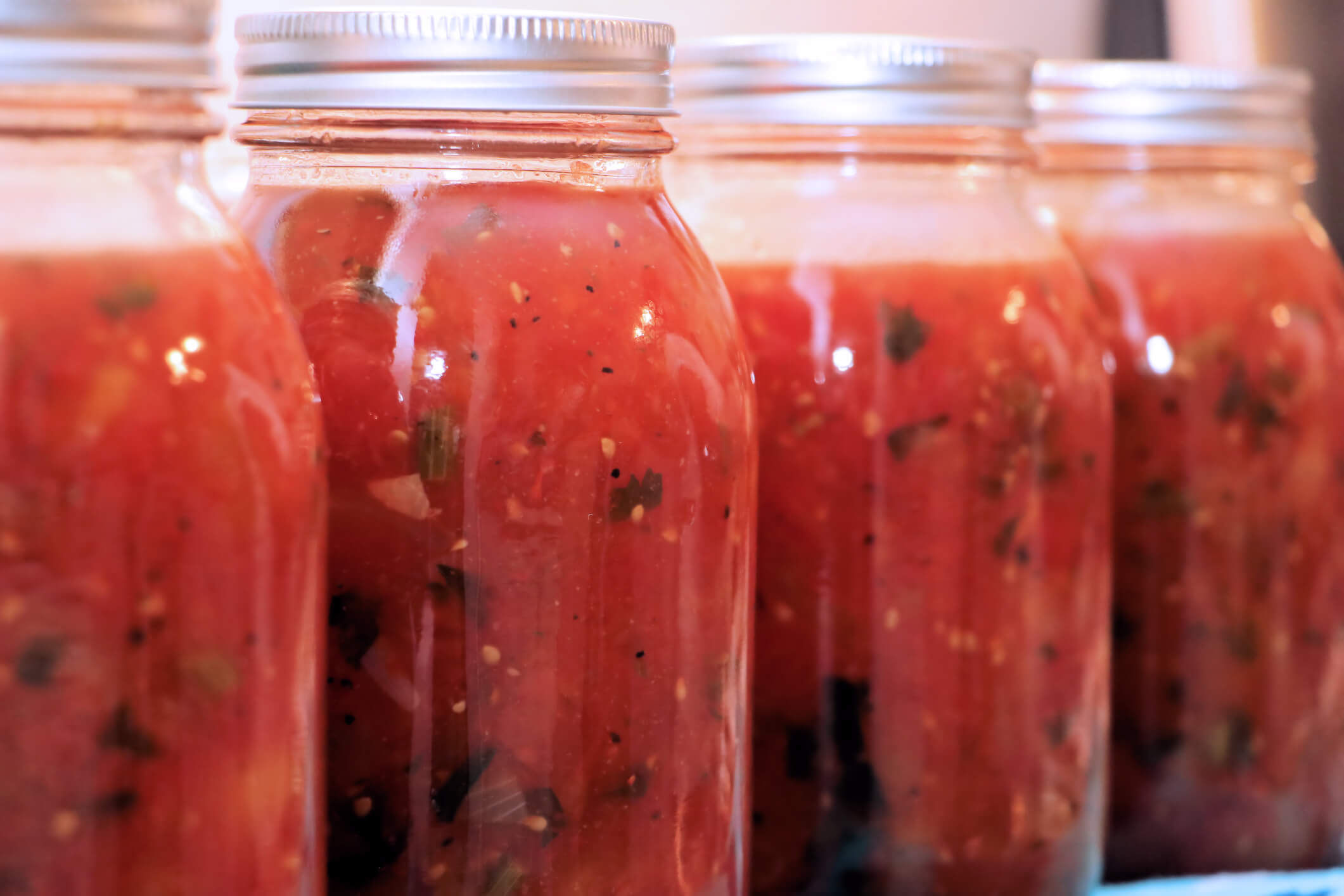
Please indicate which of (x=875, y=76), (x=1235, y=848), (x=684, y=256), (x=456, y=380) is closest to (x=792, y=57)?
(x=875, y=76)

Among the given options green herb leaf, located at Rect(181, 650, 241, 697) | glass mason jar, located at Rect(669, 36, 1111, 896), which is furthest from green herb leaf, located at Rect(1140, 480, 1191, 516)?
green herb leaf, located at Rect(181, 650, 241, 697)

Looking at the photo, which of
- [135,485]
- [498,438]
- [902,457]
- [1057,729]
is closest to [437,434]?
[498,438]

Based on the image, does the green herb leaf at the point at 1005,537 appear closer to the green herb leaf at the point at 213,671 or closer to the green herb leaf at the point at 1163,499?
the green herb leaf at the point at 1163,499

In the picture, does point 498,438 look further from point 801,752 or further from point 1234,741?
point 1234,741

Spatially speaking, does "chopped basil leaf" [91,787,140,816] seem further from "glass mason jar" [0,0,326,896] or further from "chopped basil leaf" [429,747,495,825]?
"chopped basil leaf" [429,747,495,825]

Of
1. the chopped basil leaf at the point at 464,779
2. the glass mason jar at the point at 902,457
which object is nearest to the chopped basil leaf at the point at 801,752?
the glass mason jar at the point at 902,457

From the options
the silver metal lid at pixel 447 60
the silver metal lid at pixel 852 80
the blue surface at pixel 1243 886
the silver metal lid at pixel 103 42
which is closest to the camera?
the silver metal lid at pixel 103 42

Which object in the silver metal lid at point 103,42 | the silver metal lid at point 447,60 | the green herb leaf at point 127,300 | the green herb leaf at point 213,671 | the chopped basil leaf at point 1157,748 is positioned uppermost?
the silver metal lid at point 447,60
